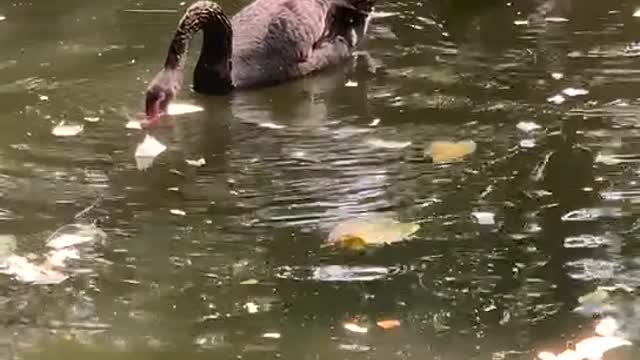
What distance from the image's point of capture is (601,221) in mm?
4980

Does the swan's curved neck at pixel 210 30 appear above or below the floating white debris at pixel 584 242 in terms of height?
above

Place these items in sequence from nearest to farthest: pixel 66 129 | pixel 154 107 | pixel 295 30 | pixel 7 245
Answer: pixel 7 245
pixel 66 129
pixel 154 107
pixel 295 30

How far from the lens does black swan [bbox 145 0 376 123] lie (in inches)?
264

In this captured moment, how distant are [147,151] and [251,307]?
169 centimetres

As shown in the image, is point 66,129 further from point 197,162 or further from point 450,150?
point 450,150

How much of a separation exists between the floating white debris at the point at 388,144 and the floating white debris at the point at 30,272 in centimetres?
173

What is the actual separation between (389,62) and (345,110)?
0.79m

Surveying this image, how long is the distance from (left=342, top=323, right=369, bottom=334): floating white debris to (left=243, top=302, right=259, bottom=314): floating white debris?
1.07ft

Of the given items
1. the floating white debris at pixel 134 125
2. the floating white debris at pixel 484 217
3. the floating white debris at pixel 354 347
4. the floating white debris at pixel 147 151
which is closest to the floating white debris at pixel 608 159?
the floating white debris at pixel 484 217

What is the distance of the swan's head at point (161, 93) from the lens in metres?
6.32

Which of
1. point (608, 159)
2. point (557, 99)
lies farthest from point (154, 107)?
point (608, 159)

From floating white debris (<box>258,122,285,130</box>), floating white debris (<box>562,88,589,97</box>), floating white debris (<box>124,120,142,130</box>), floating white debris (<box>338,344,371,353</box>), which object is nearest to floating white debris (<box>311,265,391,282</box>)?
floating white debris (<box>338,344,371,353</box>)

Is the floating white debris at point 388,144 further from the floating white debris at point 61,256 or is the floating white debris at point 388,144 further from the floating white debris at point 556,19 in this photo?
the floating white debris at point 556,19

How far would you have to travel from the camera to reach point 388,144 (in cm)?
585
